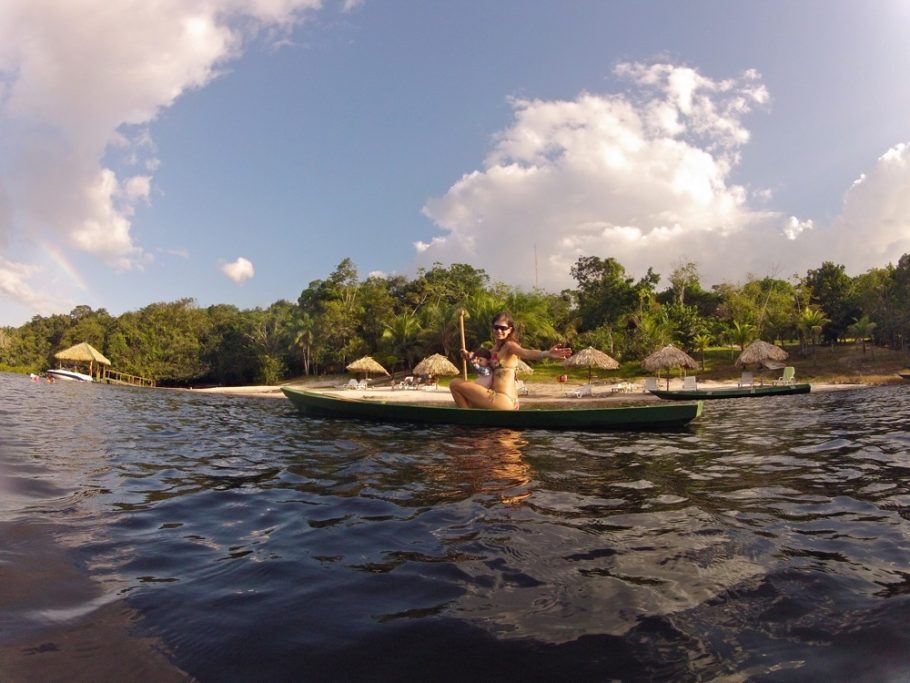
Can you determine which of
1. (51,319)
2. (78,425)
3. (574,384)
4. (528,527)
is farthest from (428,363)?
(51,319)

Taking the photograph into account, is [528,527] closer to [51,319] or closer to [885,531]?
[885,531]

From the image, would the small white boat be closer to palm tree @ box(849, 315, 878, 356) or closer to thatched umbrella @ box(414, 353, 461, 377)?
thatched umbrella @ box(414, 353, 461, 377)

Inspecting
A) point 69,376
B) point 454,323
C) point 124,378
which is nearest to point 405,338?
point 454,323

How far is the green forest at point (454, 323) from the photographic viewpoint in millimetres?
32688

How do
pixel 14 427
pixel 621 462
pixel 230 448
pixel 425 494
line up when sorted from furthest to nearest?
pixel 14 427 < pixel 230 448 < pixel 621 462 < pixel 425 494

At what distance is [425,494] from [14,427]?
26.8 feet

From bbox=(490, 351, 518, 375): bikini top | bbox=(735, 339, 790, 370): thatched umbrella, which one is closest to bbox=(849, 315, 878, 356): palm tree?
bbox=(735, 339, 790, 370): thatched umbrella

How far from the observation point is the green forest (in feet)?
107

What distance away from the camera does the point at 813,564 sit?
2596 millimetres

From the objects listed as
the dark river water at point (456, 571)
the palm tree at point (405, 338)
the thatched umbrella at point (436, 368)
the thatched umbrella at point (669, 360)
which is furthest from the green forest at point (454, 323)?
the dark river water at point (456, 571)

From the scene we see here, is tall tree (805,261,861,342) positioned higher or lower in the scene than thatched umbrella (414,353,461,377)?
higher

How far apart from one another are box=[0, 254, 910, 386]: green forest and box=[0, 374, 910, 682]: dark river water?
91.9ft

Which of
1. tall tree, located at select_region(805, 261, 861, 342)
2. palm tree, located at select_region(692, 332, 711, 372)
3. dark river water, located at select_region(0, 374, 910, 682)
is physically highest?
tall tree, located at select_region(805, 261, 861, 342)

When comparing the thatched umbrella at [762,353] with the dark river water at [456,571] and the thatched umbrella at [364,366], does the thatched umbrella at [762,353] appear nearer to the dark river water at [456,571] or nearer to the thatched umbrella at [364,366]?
the thatched umbrella at [364,366]
